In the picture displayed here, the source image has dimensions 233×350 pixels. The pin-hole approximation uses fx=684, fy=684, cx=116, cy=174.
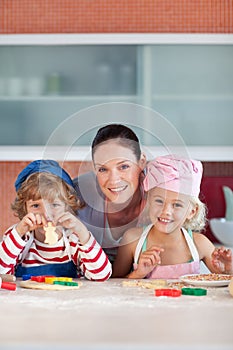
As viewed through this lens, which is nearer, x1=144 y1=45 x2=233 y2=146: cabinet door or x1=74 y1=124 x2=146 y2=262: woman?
x1=74 y1=124 x2=146 y2=262: woman

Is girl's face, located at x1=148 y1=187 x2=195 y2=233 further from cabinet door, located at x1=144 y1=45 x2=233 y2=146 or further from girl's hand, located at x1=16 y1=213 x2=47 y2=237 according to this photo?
cabinet door, located at x1=144 y1=45 x2=233 y2=146

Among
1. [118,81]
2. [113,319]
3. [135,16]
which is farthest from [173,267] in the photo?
[135,16]

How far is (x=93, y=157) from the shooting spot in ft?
4.29

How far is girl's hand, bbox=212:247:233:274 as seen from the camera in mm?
1317

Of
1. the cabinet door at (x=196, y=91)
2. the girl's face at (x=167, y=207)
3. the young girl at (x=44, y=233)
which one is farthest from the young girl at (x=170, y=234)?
the cabinet door at (x=196, y=91)

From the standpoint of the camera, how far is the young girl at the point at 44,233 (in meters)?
1.24

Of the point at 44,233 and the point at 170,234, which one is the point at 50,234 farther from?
the point at 170,234

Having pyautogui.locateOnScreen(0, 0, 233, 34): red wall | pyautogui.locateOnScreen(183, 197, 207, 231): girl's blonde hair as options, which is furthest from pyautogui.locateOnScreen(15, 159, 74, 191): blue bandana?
pyautogui.locateOnScreen(0, 0, 233, 34): red wall

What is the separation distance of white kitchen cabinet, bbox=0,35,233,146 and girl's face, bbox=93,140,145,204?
6.34ft

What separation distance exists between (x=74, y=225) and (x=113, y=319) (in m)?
0.43

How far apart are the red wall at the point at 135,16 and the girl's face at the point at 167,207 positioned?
2145mm

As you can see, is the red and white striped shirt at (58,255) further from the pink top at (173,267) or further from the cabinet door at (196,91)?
the cabinet door at (196,91)

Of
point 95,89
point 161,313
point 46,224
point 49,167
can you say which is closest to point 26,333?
point 161,313

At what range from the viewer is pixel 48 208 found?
1270 mm
